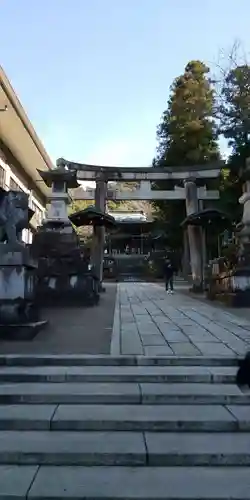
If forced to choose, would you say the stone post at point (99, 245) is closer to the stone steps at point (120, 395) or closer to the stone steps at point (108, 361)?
the stone steps at point (108, 361)

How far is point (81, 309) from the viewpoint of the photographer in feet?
39.7

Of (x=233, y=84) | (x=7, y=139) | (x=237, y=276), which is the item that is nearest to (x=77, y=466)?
(x=237, y=276)

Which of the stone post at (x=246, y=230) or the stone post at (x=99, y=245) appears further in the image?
the stone post at (x=99, y=245)

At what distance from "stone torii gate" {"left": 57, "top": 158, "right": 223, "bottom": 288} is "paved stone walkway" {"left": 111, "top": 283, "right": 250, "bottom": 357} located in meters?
8.82

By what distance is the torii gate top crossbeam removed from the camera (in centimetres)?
2045

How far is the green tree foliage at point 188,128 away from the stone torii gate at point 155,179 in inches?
163

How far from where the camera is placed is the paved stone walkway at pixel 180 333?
630cm

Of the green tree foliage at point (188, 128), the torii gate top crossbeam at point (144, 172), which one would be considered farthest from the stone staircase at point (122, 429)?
the green tree foliage at point (188, 128)

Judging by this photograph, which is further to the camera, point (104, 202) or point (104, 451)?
point (104, 202)

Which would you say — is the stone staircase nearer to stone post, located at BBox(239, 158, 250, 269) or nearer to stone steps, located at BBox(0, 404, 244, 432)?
stone steps, located at BBox(0, 404, 244, 432)

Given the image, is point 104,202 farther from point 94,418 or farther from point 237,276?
point 94,418

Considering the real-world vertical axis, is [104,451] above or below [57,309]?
below

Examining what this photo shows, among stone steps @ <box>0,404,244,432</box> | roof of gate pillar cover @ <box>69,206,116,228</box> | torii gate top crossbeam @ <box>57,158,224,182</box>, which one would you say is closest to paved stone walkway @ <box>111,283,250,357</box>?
stone steps @ <box>0,404,244,432</box>

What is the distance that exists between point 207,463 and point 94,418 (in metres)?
1.09
